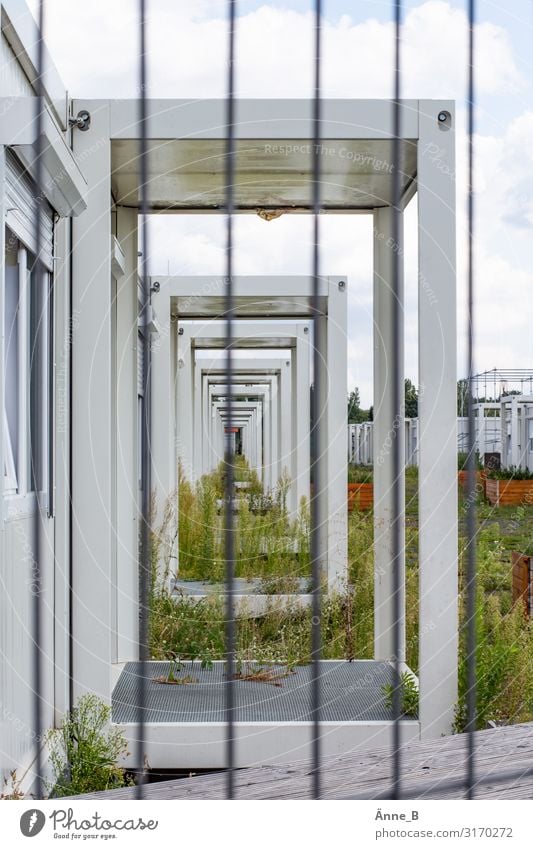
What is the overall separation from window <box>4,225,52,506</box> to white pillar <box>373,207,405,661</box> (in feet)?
5.56

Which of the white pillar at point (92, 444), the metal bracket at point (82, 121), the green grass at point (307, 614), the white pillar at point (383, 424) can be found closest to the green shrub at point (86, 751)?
the white pillar at point (92, 444)

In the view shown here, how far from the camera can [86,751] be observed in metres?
2.85

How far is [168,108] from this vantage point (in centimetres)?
327

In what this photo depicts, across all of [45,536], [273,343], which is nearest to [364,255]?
[45,536]

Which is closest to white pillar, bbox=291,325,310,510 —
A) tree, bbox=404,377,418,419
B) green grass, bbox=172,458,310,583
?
green grass, bbox=172,458,310,583

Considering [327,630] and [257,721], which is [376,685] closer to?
[257,721]

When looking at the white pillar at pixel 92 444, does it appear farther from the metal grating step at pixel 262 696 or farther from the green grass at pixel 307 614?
the green grass at pixel 307 614

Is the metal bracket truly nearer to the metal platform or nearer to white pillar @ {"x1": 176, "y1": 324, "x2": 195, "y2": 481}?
the metal platform

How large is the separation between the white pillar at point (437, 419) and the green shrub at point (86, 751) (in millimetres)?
1028

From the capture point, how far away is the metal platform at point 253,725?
330 cm

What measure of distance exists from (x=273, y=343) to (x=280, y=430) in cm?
167

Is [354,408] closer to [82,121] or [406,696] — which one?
[406,696]
